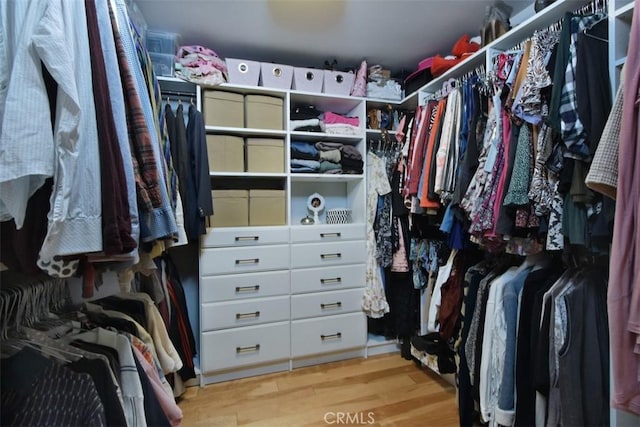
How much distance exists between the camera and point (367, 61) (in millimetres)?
2248

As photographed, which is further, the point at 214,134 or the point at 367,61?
the point at 367,61

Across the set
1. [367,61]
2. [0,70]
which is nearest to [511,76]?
[367,61]

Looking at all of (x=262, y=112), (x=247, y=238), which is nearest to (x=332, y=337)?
(x=247, y=238)

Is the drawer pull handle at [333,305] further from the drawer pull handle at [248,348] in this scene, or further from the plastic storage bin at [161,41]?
the plastic storage bin at [161,41]

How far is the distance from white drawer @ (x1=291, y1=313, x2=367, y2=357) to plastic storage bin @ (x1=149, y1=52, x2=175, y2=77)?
176cm

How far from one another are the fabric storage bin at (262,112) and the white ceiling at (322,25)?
1.22 ft

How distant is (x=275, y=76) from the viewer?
201 cm

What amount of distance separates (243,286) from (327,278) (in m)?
0.57

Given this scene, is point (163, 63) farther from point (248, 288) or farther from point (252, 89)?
point (248, 288)

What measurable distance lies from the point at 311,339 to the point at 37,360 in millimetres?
1601

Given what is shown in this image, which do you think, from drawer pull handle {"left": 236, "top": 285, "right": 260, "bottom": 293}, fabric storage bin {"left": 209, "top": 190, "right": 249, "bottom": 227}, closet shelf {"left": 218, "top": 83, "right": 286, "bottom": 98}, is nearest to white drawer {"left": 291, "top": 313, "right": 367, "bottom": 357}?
drawer pull handle {"left": 236, "top": 285, "right": 260, "bottom": 293}

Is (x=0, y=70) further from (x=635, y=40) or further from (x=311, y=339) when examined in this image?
(x=311, y=339)

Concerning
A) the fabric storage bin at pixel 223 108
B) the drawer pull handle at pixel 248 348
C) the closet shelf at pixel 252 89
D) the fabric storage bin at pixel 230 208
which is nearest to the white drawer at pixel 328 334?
the drawer pull handle at pixel 248 348

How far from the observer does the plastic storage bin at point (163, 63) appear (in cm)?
180
